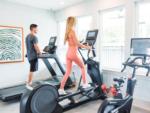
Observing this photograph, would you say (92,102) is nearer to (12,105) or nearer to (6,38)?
(12,105)

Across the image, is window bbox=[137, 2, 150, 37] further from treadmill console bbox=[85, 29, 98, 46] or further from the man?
the man

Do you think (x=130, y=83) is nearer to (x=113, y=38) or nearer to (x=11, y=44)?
(x=113, y=38)

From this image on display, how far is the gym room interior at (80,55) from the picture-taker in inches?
115

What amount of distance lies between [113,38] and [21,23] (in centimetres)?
289

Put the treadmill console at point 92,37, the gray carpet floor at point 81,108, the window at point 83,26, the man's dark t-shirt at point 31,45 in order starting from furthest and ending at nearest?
the window at point 83,26 < the man's dark t-shirt at point 31,45 < the treadmill console at point 92,37 < the gray carpet floor at point 81,108

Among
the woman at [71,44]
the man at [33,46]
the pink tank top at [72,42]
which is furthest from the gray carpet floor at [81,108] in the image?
the pink tank top at [72,42]

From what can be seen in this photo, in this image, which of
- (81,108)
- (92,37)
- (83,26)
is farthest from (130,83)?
(83,26)

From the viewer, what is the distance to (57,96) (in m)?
3.12

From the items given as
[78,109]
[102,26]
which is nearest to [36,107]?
[78,109]

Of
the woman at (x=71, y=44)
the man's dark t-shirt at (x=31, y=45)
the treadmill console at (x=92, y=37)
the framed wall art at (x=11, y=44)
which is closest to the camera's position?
the woman at (x=71, y=44)

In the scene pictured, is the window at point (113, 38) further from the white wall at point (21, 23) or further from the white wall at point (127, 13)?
the white wall at point (21, 23)

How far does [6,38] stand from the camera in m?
4.93

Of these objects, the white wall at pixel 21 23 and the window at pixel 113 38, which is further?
the white wall at pixel 21 23

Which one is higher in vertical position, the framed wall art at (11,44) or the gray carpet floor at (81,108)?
the framed wall art at (11,44)
